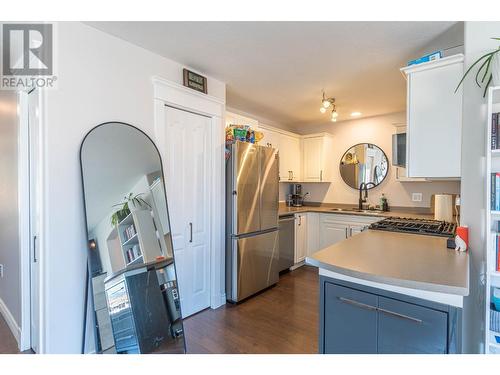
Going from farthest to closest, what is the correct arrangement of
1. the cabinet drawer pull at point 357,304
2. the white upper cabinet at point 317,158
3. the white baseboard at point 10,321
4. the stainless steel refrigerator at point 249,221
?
the white upper cabinet at point 317,158, the stainless steel refrigerator at point 249,221, the white baseboard at point 10,321, the cabinet drawer pull at point 357,304

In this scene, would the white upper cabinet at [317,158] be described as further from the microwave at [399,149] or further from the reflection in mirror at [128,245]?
the reflection in mirror at [128,245]

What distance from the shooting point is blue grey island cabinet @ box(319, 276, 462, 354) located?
114 cm

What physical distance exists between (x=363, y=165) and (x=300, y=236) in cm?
163

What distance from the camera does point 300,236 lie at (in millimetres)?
4109

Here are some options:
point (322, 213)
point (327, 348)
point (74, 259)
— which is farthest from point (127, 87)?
point (322, 213)

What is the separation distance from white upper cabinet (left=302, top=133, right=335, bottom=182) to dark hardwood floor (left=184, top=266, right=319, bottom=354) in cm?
207

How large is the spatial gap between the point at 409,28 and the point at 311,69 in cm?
88

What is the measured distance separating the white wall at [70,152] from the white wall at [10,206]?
29.3 inches

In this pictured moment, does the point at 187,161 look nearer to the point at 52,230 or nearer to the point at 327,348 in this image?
the point at 52,230

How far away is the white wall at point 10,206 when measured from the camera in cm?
223

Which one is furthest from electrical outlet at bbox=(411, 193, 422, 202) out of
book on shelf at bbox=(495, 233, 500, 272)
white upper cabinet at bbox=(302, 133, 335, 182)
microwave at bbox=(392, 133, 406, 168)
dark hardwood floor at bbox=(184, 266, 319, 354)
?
book on shelf at bbox=(495, 233, 500, 272)

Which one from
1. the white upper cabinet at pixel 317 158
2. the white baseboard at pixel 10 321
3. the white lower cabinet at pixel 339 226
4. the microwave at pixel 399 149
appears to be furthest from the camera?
the white upper cabinet at pixel 317 158

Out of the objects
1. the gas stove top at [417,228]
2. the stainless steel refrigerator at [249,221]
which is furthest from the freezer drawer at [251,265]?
the gas stove top at [417,228]

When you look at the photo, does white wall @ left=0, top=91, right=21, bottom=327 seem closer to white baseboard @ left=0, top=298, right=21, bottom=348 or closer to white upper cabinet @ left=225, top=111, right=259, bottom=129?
white baseboard @ left=0, top=298, right=21, bottom=348
